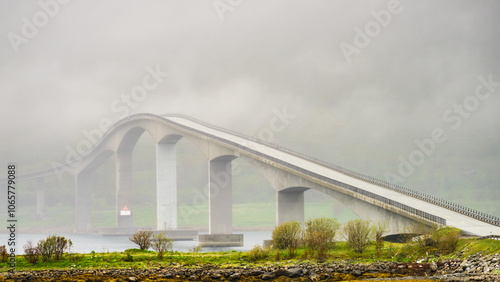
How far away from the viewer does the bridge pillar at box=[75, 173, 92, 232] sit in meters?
166

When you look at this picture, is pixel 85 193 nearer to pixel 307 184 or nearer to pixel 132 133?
pixel 132 133

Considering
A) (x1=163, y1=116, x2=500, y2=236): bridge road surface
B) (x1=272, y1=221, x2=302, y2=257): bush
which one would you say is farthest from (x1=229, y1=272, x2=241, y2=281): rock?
(x1=163, y1=116, x2=500, y2=236): bridge road surface

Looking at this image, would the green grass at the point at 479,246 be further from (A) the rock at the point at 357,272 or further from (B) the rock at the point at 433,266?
(A) the rock at the point at 357,272

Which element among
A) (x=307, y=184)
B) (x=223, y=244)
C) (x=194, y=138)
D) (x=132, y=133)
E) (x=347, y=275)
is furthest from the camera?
(x=132, y=133)

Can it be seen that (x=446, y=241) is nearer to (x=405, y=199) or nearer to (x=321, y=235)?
(x=321, y=235)

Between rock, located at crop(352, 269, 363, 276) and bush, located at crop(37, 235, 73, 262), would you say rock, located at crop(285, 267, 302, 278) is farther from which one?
bush, located at crop(37, 235, 73, 262)

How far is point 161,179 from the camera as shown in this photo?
12006cm

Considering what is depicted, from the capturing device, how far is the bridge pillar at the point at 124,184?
469 feet

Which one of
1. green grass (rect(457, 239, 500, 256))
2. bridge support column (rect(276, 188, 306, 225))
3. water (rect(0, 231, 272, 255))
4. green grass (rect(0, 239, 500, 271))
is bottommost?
water (rect(0, 231, 272, 255))

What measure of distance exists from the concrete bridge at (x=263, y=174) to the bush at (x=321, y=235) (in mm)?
8912

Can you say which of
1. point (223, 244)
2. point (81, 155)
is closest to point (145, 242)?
point (223, 244)

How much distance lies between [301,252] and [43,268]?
1890 centimetres

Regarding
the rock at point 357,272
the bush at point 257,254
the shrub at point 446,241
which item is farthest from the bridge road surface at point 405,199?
the bush at point 257,254

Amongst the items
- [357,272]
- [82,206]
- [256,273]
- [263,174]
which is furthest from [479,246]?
[82,206]
